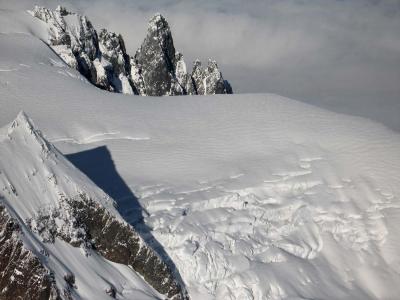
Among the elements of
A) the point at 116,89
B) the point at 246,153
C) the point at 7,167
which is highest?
the point at 7,167

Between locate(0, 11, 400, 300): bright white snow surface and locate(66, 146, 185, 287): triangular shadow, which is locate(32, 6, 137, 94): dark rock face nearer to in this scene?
locate(0, 11, 400, 300): bright white snow surface

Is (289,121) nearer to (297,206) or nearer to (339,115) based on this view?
(339,115)

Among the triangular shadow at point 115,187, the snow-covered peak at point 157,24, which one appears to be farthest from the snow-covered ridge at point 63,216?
the snow-covered peak at point 157,24

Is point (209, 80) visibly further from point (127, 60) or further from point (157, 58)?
point (127, 60)

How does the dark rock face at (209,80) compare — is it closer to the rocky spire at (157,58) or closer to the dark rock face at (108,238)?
the rocky spire at (157,58)

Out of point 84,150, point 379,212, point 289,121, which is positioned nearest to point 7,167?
point 84,150

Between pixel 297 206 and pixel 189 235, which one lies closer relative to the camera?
pixel 189 235

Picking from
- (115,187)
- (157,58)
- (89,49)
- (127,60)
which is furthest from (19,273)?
(157,58)
